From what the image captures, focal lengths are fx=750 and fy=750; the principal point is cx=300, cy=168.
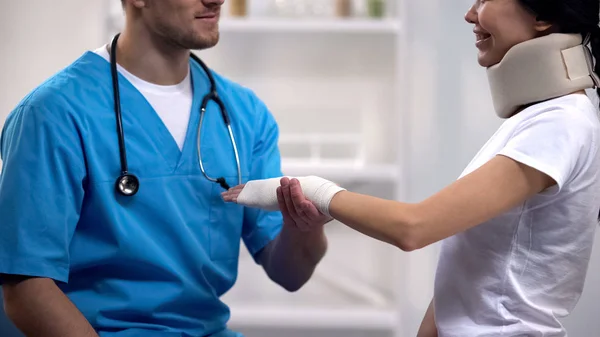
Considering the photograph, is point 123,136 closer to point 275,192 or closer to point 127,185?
point 127,185

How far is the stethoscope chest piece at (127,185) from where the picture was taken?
Result: 1.42m

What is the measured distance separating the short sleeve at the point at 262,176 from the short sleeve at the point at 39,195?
1.33ft

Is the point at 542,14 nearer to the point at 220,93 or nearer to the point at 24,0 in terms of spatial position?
the point at 220,93

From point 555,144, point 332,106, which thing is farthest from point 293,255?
point 332,106

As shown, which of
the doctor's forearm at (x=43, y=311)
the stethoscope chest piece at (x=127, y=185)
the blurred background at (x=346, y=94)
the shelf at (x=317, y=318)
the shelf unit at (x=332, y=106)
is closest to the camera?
the doctor's forearm at (x=43, y=311)

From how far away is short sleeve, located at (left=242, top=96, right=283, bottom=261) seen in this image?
5.41ft

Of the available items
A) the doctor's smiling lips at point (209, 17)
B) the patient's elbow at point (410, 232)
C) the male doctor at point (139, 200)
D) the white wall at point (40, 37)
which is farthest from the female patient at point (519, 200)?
the white wall at point (40, 37)

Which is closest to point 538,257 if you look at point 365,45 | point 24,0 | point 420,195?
point 420,195

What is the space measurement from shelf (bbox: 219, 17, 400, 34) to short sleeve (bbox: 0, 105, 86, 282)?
1238 mm

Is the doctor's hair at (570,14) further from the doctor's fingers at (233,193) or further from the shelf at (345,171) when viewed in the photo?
the shelf at (345,171)

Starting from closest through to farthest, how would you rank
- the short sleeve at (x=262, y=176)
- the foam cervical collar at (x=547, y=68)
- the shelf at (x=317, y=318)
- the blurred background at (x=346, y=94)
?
the foam cervical collar at (x=547, y=68) → the short sleeve at (x=262, y=176) → the shelf at (x=317, y=318) → the blurred background at (x=346, y=94)

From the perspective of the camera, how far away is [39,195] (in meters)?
1.34

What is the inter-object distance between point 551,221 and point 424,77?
5.25ft

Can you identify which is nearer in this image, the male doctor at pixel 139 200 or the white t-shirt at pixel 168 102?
the male doctor at pixel 139 200
